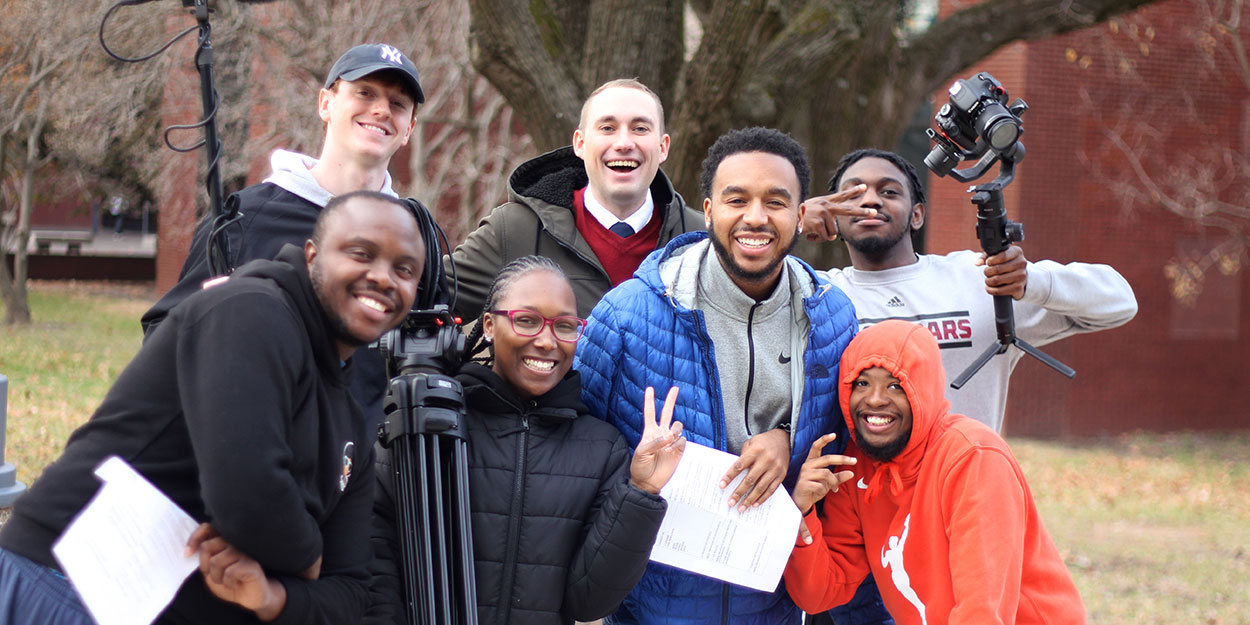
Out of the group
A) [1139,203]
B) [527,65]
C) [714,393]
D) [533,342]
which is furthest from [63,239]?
[714,393]

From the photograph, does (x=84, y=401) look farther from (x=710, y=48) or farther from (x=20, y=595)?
(x=20, y=595)

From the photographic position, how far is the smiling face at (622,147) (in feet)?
11.7

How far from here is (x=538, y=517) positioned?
2.61m

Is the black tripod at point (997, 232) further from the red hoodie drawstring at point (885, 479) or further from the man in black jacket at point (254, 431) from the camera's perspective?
the man in black jacket at point (254, 431)

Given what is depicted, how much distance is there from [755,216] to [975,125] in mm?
910

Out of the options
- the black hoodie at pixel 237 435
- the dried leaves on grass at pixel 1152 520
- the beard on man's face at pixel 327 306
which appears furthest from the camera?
the dried leaves on grass at pixel 1152 520

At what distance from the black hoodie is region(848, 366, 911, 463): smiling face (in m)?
1.31

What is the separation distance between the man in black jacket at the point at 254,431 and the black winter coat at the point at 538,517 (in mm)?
395

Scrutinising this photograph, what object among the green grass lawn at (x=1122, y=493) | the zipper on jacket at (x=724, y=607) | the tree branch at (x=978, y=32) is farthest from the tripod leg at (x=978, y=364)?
the tree branch at (x=978, y=32)

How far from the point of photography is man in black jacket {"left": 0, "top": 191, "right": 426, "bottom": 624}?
1888 millimetres

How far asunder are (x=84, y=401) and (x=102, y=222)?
1184 inches

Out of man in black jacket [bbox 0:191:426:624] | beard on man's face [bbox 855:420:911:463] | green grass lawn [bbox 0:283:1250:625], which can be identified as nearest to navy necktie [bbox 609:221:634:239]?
beard on man's face [bbox 855:420:911:463]

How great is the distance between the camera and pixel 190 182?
1844 centimetres

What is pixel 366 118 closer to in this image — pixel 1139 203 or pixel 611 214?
pixel 611 214
